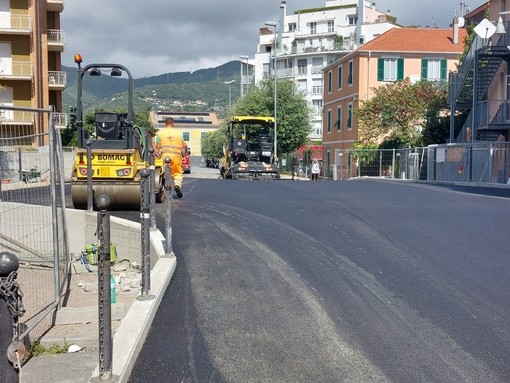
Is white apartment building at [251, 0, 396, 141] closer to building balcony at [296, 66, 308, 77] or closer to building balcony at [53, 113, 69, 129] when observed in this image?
building balcony at [296, 66, 308, 77]

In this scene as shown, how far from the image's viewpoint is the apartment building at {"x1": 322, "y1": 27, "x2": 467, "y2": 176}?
139 feet

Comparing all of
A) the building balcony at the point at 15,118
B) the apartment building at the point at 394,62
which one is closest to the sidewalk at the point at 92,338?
the building balcony at the point at 15,118

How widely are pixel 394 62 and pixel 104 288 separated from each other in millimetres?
40784

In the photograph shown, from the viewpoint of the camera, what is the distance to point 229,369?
468 cm

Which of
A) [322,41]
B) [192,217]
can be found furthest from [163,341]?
[322,41]

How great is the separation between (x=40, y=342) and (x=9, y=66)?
36.2 m

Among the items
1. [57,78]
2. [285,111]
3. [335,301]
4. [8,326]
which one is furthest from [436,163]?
[57,78]

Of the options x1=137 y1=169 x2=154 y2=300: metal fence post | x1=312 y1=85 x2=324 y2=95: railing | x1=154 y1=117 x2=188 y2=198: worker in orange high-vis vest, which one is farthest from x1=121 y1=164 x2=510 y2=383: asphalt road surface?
x1=312 y1=85 x2=324 y2=95: railing

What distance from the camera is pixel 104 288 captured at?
420 cm

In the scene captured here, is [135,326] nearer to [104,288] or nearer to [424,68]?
[104,288]

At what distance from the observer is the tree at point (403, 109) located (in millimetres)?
36250

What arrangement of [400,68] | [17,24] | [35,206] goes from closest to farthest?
[35,206] → [17,24] → [400,68]

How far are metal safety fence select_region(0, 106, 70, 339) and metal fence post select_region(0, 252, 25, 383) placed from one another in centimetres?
251

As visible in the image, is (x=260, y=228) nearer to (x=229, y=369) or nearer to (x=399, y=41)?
(x=229, y=369)
